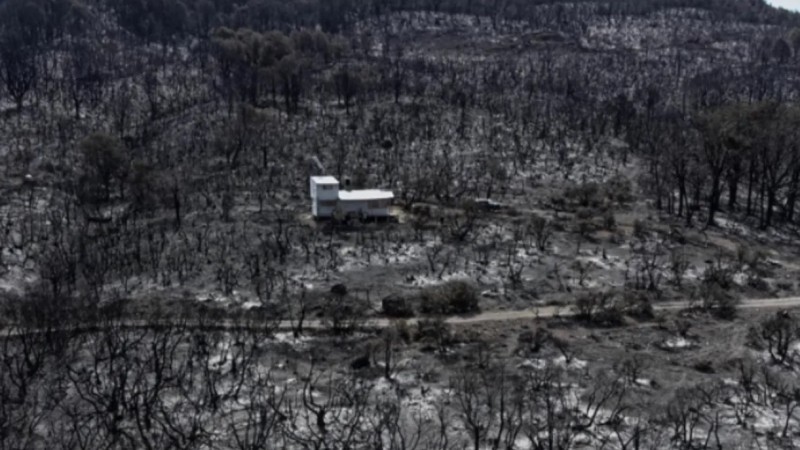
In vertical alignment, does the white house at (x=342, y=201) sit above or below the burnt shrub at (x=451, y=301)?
above

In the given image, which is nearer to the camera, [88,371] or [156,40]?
[88,371]

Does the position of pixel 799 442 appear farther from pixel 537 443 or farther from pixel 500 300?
pixel 500 300

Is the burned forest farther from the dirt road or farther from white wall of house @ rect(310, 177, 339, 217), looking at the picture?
white wall of house @ rect(310, 177, 339, 217)

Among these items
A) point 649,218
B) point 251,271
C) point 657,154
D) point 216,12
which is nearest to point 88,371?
point 251,271

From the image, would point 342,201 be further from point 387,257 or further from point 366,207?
point 387,257

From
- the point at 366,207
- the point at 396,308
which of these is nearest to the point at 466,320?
the point at 396,308

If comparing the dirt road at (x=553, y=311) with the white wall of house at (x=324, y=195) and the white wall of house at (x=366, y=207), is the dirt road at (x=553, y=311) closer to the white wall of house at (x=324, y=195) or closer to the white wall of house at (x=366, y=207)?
the white wall of house at (x=366, y=207)

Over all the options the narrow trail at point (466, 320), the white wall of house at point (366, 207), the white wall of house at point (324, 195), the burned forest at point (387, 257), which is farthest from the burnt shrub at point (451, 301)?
the white wall of house at point (324, 195)
